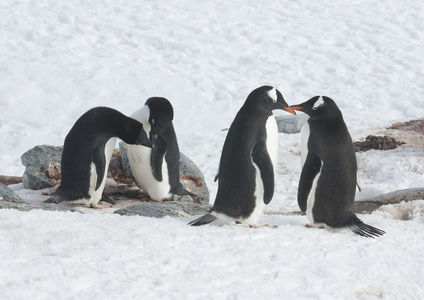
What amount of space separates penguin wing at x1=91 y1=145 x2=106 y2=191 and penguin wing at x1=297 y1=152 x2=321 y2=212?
167cm

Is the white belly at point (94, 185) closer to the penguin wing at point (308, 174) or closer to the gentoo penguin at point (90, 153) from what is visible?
the gentoo penguin at point (90, 153)

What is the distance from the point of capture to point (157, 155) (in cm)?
476

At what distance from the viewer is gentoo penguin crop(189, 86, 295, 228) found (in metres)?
3.36

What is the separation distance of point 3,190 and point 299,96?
880 cm

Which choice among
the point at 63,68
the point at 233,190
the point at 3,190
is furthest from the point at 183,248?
the point at 63,68

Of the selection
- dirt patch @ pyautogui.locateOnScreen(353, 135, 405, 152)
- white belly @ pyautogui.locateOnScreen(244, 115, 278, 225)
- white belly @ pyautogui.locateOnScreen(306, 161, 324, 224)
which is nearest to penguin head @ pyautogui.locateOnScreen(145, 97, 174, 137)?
white belly @ pyautogui.locateOnScreen(244, 115, 278, 225)

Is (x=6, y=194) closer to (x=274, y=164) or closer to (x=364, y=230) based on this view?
(x=274, y=164)

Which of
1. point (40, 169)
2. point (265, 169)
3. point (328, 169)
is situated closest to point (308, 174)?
point (328, 169)

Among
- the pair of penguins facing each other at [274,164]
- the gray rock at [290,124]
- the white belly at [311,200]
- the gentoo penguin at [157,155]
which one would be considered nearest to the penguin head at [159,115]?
the gentoo penguin at [157,155]

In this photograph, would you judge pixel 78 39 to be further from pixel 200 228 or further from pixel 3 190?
pixel 200 228

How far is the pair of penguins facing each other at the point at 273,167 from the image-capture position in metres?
3.38

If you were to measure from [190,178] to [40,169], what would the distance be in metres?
1.33

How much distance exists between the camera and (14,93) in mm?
11281

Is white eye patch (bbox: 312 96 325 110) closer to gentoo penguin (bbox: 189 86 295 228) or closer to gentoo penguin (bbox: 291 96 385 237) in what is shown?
gentoo penguin (bbox: 291 96 385 237)
